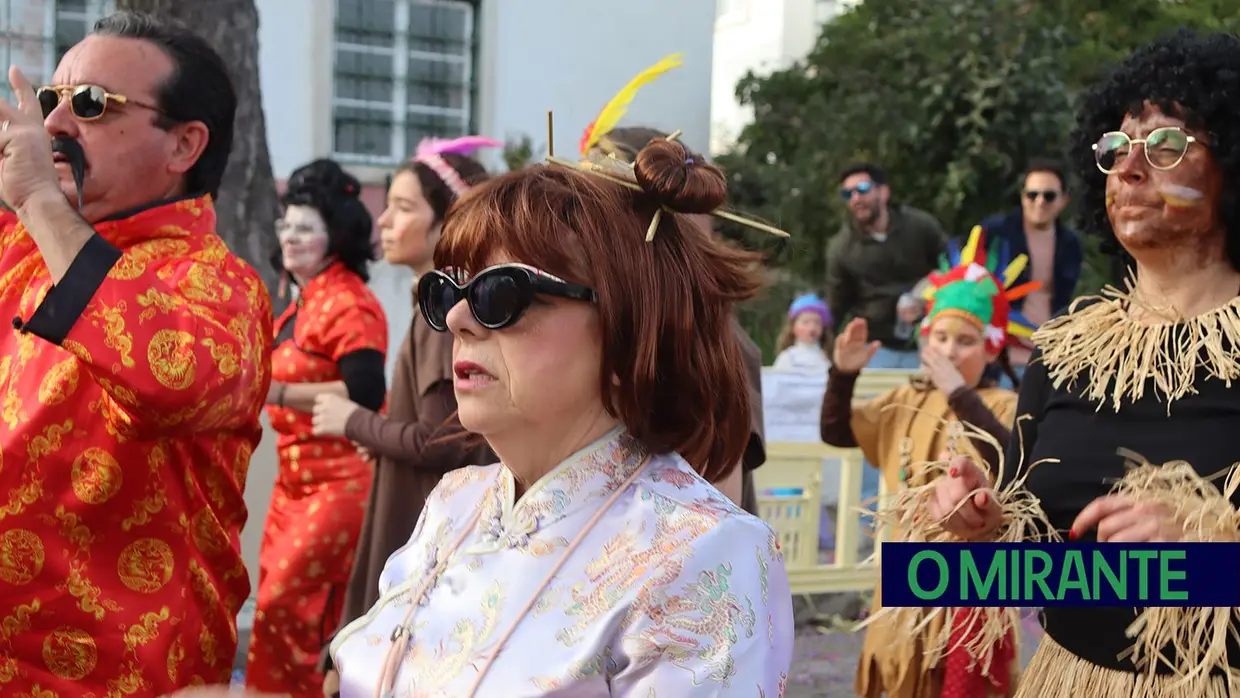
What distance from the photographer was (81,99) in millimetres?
2801

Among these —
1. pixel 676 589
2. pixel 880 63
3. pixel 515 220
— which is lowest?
pixel 676 589

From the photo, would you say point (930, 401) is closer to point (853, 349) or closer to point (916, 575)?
point (853, 349)

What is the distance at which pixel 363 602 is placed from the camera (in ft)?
12.5

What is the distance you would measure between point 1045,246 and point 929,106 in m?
5.46

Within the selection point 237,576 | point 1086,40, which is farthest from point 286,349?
point 1086,40

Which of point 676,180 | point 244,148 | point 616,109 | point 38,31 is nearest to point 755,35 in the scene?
point 38,31

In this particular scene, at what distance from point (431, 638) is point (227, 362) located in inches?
33.9

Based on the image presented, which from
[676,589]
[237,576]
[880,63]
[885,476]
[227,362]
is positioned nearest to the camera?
[676,589]

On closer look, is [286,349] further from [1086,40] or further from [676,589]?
[1086,40]

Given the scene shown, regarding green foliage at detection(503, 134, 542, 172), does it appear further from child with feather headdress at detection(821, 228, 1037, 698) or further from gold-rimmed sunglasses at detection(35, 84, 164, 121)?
gold-rimmed sunglasses at detection(35, 84, 164, 121)

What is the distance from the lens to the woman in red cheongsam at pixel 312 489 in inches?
172

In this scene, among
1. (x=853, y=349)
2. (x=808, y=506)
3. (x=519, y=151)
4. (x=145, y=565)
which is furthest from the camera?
(x=519, y=151)

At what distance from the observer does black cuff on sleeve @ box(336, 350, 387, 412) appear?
4340 millimetres

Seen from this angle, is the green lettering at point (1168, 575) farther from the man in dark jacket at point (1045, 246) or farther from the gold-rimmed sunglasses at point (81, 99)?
the man in dark jacket at point (1045, 246)
